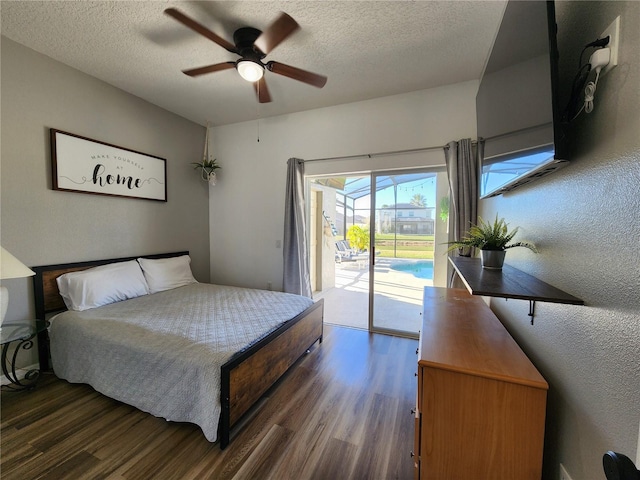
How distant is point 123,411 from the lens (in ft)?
6.28

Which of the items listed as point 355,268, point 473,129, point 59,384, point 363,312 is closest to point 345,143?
point 473,129

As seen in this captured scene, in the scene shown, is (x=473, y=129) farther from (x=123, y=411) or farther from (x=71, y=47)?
(x=123, y=411)

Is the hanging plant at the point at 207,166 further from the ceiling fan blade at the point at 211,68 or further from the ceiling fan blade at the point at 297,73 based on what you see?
the ceiling fan blade at the point at 297,73

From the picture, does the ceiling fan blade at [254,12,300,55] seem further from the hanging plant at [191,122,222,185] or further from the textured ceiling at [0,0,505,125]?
the hanging plant at [191,122,222,185]

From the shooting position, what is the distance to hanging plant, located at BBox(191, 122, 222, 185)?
12.6 feet

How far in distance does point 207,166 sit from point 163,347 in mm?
2879

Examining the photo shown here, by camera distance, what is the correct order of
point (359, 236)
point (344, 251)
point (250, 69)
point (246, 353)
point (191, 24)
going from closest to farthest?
1. point (191, 24)
2. point (246, 353)
3. point (250, 69)
4. point (359, 236)
5. point (344, 251)

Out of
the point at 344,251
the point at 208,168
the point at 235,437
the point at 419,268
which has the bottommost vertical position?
the point at 235,437

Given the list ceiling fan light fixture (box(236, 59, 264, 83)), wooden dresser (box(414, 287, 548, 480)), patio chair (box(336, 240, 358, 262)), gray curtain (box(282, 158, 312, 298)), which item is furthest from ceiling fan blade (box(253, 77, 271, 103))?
patio chair (box(336, 240, 358, 262))

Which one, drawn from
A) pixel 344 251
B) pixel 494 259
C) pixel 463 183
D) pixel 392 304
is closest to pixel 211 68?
pixel 494 259

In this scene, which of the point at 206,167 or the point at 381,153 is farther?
the point at 206,167

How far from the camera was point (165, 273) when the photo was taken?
320 centimetres

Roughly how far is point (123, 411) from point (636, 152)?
120 inches

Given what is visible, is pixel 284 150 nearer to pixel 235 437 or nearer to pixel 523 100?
pixel 523 100
